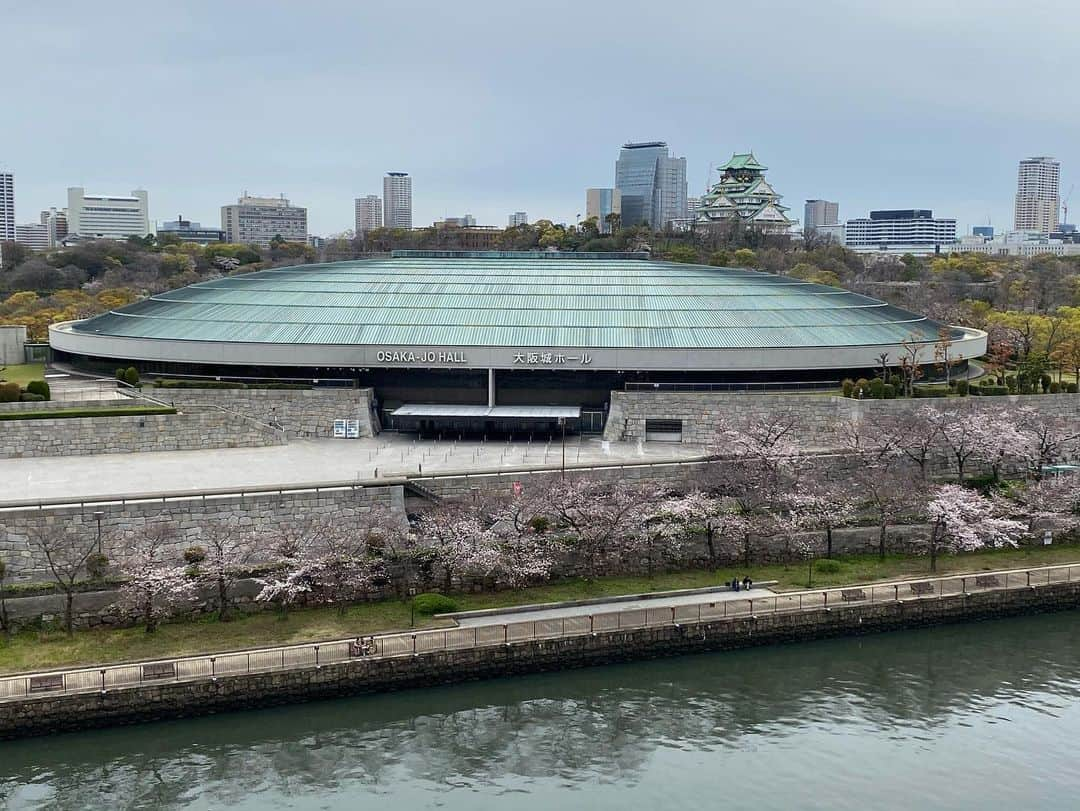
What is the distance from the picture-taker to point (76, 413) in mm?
48594

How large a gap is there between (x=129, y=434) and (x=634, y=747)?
1161 inches

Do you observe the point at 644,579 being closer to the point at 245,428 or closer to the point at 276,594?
the point at 276,594

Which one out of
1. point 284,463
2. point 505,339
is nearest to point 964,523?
point 505,339

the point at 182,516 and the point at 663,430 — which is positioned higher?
the point at 663,430

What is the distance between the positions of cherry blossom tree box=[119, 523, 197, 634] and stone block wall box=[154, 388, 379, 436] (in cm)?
1725

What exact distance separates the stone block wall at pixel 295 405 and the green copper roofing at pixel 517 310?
13.2ft

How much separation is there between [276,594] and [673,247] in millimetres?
95989

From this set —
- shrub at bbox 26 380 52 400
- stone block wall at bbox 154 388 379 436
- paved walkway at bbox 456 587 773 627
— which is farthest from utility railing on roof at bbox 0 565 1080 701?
shrub at bbox 26 380 52 400

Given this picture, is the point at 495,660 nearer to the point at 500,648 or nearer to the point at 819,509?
the point at 500,648

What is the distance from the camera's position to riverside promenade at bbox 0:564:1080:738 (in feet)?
101

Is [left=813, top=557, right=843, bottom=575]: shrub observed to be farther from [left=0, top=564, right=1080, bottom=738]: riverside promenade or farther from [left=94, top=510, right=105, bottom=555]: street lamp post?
[left=94, top=510, right=105, bottom=555]: street lamp post

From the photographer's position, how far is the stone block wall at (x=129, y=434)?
47656 mm

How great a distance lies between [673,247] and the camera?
414ft

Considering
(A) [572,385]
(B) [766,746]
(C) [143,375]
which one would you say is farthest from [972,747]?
(C) [143,375]
